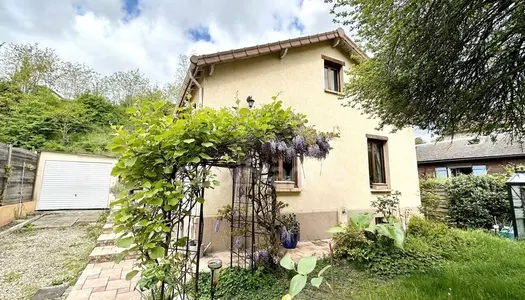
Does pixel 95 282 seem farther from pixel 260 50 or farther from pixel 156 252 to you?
pixel 260 50

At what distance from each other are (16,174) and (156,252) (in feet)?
33.3

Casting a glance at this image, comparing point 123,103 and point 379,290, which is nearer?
point 379,290

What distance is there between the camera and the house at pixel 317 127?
6.24m

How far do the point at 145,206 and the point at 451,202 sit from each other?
11062mm

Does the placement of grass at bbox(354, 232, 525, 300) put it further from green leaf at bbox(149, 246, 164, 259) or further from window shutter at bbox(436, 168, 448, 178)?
window shutter at bbox(436, 168, 448, 178)

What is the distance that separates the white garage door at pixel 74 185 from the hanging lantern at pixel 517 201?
634 inches

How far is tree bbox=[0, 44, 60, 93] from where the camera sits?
55.5 ft

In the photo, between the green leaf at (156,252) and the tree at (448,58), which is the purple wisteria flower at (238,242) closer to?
the green leaf at (156,252)

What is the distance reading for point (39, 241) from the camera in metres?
6.56

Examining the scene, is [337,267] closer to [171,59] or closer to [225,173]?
[225,173]

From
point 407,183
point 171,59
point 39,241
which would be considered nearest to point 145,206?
point 39,241

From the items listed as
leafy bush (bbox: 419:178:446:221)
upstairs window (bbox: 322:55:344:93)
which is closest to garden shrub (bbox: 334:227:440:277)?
upstairs window (bbox: 322:55:344:93)

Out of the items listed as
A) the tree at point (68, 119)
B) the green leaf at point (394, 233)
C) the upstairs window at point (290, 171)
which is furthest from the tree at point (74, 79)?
the green leaf at point (394, 233)

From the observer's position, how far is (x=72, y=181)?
38.7 feet
